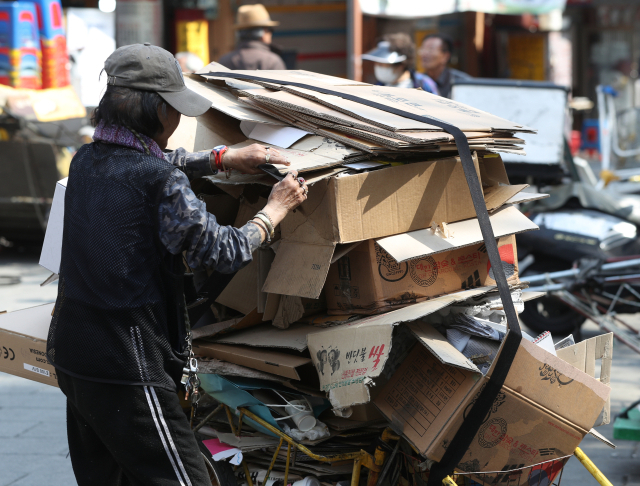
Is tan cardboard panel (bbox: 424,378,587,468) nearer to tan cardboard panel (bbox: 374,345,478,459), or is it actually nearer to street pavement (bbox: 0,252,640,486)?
tan cardboard panel (bbox: 374,345,478,459)

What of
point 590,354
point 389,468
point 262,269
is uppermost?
point 262,269

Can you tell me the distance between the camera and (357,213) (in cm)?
240

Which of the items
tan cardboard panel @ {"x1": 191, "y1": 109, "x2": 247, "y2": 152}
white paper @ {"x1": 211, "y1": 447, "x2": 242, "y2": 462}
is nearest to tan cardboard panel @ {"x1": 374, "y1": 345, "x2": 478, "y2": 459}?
white paper @ {"x1": 211, "y1": 447, "x2": 242, "y2": 462}

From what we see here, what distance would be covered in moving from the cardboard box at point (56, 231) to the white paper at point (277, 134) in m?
0.71

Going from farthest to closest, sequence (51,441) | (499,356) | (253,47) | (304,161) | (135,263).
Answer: (253,47) < (51,441) < (304,161) < (499,356) < (135,263)

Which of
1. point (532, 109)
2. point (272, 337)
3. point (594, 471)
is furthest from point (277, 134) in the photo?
point (532, 109)

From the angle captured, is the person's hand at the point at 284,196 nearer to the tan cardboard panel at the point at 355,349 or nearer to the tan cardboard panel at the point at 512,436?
the tan cardboard panel at the point at 355,349

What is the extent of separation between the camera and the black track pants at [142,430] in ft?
6.77

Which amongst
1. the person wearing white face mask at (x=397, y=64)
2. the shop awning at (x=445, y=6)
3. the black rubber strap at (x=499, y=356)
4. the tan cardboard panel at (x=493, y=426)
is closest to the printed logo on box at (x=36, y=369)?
the tan cardboard panel at (x=493, y=426)

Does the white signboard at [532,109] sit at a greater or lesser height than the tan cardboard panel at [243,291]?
greater

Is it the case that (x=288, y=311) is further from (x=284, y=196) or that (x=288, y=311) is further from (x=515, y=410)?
(x=515, y=410)

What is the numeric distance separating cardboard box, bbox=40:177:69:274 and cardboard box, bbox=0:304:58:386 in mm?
263

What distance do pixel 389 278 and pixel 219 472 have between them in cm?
87

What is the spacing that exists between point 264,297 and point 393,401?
0.59 metres
